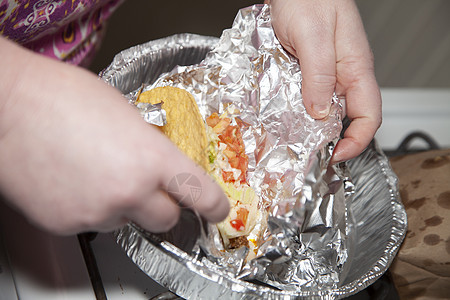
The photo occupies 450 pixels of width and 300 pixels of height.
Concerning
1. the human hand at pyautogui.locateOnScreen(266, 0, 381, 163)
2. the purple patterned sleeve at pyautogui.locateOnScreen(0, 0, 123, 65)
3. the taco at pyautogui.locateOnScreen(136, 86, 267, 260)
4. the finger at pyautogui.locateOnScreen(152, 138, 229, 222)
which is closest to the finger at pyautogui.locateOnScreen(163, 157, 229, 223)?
the finger at pyautogui.locateOnScreen(152, 138, 229, 222)

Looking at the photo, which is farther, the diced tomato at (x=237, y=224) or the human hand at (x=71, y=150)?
the diced tomato at (x=237, y=224)

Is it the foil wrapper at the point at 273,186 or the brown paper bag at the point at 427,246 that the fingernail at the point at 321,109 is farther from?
the brown paper bag at the point at 427,246

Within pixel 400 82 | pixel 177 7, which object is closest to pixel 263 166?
pixel 177 7

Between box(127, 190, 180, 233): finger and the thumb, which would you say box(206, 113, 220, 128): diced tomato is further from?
box(127, 190, 180, 233): finger

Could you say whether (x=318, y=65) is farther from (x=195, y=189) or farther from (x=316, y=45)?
(x=195, y=189)

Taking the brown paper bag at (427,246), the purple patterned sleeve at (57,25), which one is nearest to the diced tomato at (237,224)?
the brown paper bag at (427,246)

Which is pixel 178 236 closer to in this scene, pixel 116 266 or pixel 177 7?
pixel 116 266

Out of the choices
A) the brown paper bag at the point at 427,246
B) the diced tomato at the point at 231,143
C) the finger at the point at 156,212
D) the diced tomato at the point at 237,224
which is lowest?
the brown paper bag at the point at 427,246
